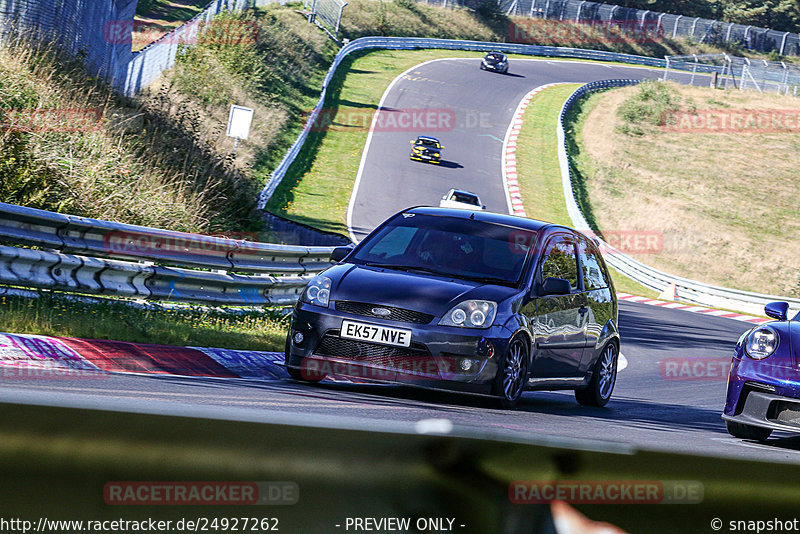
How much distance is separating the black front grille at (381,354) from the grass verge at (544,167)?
2295 cm

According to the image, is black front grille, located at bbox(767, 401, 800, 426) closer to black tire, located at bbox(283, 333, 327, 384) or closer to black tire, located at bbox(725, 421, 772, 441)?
black tire, located at bbox(725, 421, 772, 441)

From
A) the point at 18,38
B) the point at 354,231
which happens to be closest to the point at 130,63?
the point at 354,231

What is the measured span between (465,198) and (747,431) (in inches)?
938

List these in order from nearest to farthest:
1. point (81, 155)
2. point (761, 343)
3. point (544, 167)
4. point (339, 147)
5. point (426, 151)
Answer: point (761, 343) < point (81, 155) < point (426, 151) < point (339, 147) < point (544, 167)

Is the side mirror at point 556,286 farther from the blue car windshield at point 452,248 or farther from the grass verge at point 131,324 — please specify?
the grass verge at point 131,324

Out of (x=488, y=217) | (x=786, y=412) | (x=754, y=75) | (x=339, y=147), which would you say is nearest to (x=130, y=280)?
(x=488, y=217)

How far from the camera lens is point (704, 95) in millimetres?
60938

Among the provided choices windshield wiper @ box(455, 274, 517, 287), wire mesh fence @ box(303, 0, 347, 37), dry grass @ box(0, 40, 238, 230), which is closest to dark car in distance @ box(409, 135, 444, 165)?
A: wire mesh fence @ box(303, 0, 347, 37)

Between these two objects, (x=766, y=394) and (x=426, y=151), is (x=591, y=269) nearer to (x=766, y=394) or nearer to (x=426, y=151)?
(x=766, y=394)

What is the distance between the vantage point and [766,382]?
7.40 meters

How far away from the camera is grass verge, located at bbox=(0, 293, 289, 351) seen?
7691mm

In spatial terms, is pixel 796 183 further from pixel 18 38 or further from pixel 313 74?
pixel 18 38

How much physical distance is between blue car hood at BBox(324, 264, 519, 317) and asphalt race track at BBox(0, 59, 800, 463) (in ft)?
2.45

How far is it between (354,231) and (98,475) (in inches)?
1019
